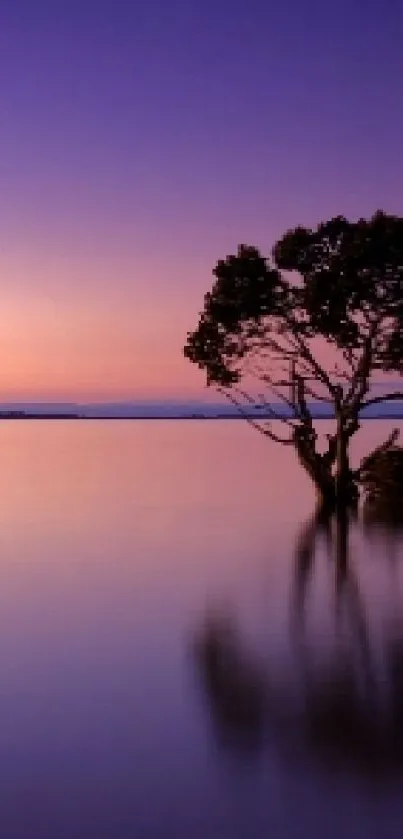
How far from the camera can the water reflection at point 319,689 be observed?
7482 mm

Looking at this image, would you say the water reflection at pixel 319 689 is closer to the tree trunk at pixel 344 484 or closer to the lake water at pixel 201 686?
the lake water at pixel 201 686

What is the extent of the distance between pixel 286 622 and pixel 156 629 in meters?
1.62

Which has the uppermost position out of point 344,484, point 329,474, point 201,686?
point 329,474

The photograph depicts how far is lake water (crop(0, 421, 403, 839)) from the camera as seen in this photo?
20.8 feet

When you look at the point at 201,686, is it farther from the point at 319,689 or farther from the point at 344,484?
the point at 344,484

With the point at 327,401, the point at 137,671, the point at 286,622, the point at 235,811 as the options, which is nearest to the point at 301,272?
the point at 327,401

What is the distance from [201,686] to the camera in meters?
9.46

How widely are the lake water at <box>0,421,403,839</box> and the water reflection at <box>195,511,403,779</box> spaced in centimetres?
2

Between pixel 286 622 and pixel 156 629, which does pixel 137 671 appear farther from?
pixel 286 622

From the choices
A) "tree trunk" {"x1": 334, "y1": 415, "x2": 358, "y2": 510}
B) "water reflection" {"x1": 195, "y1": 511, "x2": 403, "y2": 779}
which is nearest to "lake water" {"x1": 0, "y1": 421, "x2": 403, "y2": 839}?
"water reflection" {"x1": 195, "y1": 511, "x2": 403, "y2": 779}

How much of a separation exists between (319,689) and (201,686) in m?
1.03

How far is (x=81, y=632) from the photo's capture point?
1212 centimetres

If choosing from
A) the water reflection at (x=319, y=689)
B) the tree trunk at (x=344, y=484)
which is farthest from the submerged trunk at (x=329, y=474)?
the water reflection at (x=319, y=689)

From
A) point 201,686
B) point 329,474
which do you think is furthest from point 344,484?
point 201,686
